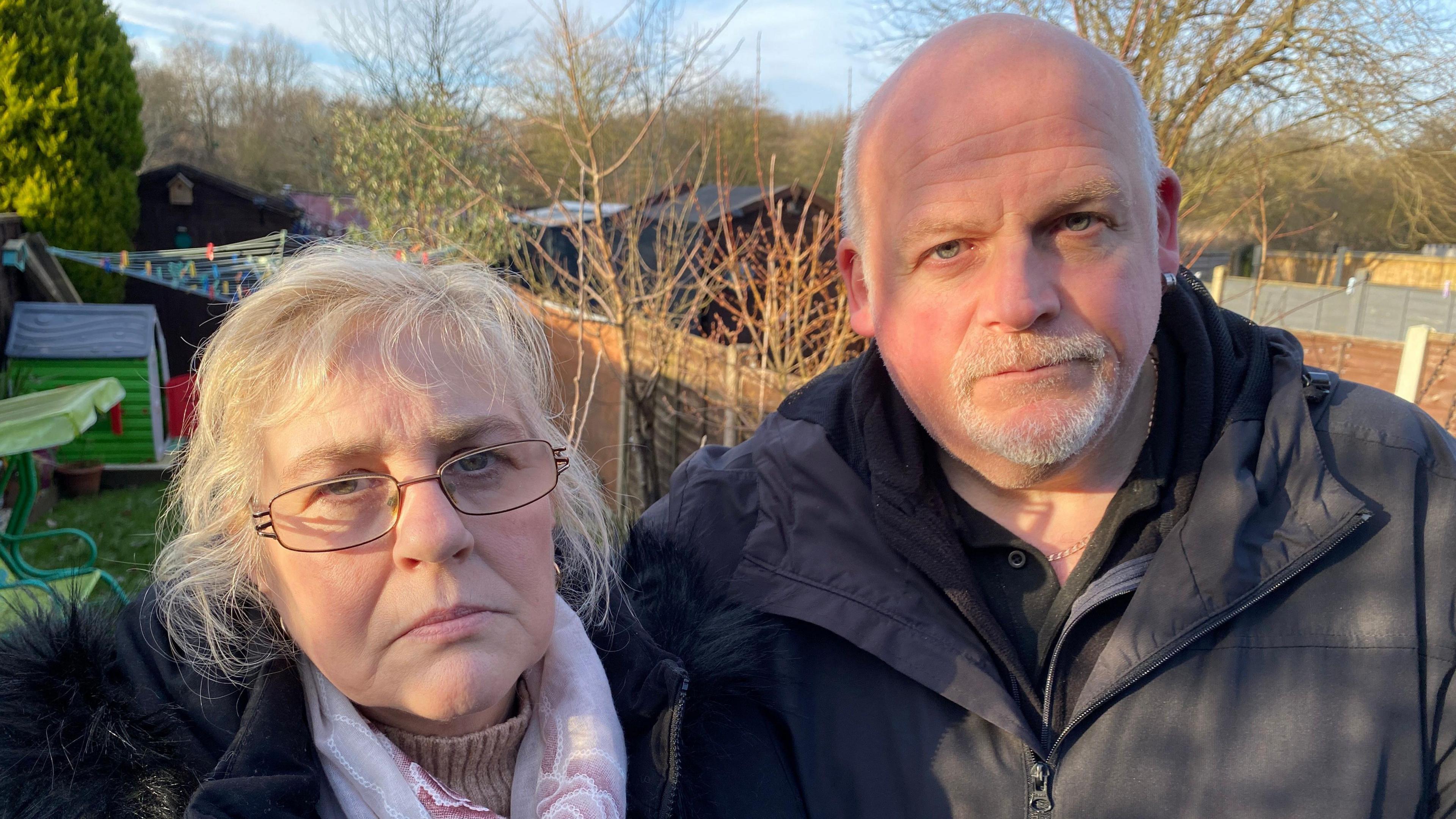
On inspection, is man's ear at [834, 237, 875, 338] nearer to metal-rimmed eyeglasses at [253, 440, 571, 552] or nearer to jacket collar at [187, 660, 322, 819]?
metal-rimmed eyeglasses at [253, 440, 571, 552]

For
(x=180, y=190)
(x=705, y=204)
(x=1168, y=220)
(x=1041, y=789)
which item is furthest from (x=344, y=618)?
(x=180, y=190)

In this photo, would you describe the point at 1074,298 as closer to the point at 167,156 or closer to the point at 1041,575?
the point at 1041,575

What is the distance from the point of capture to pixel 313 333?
128 centimetres

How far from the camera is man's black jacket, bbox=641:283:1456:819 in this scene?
4.88 ft

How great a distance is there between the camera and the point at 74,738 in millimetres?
→ 1154

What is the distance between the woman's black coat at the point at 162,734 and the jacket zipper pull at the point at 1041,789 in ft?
1.78

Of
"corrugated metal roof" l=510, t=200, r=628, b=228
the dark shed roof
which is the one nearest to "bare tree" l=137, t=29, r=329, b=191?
the dark shed roof

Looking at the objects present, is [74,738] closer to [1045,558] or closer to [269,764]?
[269,764]

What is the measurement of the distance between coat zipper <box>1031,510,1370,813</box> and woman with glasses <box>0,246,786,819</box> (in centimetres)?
60

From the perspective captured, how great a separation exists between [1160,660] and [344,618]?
1.29 m

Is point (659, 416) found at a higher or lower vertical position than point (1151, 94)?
lower

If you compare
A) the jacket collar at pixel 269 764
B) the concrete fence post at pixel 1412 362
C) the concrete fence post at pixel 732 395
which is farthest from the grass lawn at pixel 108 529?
the concrete fence post at pixel 1412 362

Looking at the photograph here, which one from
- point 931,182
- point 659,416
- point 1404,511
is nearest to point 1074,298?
point 931,182

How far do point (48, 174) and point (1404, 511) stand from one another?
13.5 meters
